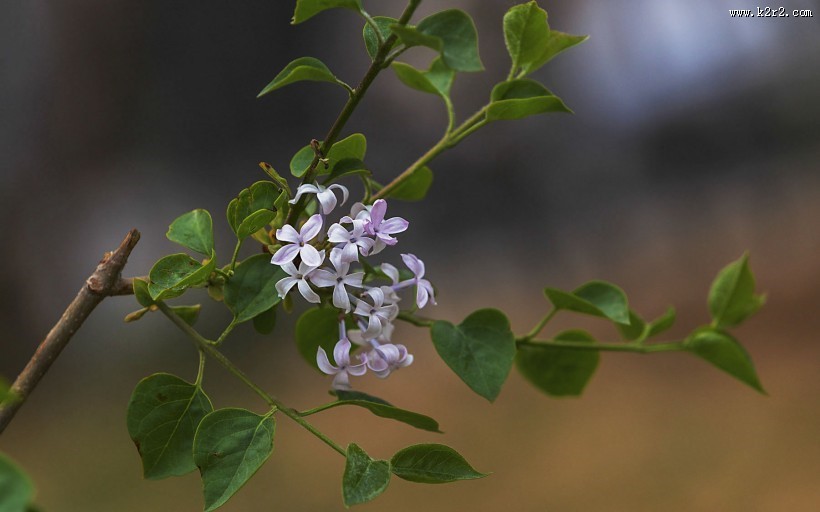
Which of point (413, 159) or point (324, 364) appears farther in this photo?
point (413, 159)

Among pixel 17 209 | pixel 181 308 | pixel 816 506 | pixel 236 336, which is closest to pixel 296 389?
pixel 236 336

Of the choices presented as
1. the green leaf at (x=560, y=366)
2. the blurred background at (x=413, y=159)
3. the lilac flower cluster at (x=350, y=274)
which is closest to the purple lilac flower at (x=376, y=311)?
the lilac flower cluster at (x=350, y=274)

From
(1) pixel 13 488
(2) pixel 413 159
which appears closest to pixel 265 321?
(1) pixel 13 488

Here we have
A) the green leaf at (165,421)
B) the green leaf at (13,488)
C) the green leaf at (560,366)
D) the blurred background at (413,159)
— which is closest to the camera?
the green leaf at (13,488)

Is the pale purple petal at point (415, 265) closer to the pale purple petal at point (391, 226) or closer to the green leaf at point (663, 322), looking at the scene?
the pale purple petal at point (391, 226)

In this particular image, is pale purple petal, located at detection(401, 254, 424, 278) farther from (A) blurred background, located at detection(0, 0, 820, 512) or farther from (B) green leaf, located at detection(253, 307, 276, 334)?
(A) blurred background, located at detection(0, 0, 820, 512)

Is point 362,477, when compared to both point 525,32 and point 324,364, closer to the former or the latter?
point 324,364

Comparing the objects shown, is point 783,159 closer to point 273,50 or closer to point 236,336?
point 273,50
